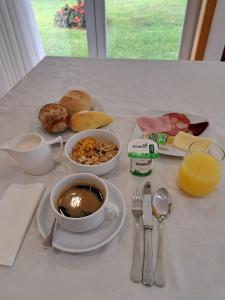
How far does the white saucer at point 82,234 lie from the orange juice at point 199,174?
0.16 m

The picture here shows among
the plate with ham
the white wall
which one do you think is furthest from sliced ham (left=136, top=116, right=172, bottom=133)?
the white wall

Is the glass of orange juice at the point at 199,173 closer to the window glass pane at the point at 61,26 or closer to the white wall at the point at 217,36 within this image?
the white wall at the point at 217,36

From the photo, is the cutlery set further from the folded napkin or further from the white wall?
the white wall

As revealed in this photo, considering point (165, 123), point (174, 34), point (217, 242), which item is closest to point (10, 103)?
point (165, 123)

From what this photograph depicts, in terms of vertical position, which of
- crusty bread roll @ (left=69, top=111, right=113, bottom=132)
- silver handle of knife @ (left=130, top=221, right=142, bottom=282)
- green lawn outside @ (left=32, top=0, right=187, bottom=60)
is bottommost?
green lawn outside @ (left=32, top=0, right=187, bottom=60)

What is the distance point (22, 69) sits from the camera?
82.7 inches

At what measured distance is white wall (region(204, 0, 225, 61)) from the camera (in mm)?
1757

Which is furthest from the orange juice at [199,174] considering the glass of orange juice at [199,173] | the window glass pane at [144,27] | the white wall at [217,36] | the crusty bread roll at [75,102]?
the window glass pane at [144,27]

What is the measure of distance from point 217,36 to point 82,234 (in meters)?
2.05

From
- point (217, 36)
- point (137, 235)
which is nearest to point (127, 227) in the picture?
point (137, 235)

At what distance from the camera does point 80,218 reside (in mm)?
411

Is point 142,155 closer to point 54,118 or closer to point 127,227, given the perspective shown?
point 127,227

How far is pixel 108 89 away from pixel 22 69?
1456 mm

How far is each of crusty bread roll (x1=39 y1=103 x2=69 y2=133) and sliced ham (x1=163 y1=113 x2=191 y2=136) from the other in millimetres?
332
